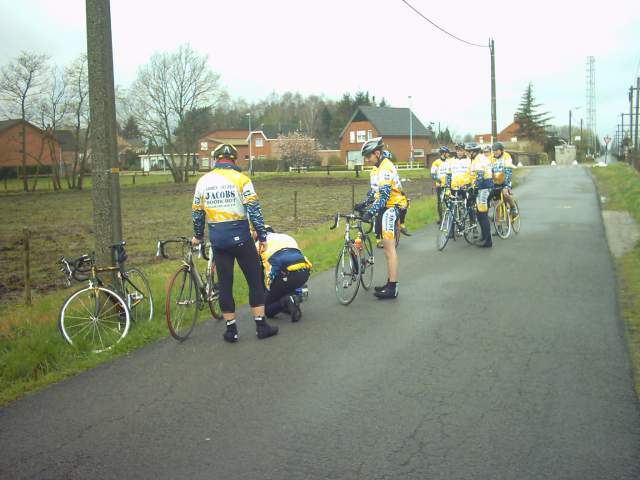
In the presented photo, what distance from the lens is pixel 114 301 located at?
24.4 ft

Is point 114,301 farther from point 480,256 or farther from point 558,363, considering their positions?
point 480,256

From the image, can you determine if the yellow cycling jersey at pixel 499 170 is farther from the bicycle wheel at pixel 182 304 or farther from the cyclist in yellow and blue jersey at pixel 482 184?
the bicycle wheel at pixel 182 304

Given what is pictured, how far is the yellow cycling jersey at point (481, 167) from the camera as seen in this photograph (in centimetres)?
1423

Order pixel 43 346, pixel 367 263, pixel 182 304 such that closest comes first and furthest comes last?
pixel 43 346 < pixel 182 304 < pixel 367 263

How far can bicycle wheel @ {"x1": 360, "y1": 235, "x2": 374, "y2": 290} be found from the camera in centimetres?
930

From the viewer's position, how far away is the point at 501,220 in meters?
15.4

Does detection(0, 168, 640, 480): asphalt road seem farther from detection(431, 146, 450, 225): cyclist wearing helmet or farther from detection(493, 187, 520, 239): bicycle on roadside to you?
detection(431, 146, 450, 225): cyclist wearing helmet

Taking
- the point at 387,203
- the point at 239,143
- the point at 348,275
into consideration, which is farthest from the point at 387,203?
the point at 239,143

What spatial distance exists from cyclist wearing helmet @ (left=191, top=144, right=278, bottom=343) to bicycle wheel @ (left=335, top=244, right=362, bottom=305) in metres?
1.77

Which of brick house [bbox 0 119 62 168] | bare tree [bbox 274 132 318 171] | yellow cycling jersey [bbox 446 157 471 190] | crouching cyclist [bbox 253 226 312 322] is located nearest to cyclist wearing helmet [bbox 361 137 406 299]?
crouching cyclist [bbox 253 226 312 322]

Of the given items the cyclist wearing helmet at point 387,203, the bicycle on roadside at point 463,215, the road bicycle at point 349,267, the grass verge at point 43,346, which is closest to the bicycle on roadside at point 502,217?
the bicycle on roadside at point 463,215

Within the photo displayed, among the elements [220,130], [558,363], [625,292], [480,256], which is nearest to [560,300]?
[625,292]

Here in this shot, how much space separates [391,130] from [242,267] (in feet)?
239

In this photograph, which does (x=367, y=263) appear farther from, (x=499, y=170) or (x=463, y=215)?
(x=499, y=170)
